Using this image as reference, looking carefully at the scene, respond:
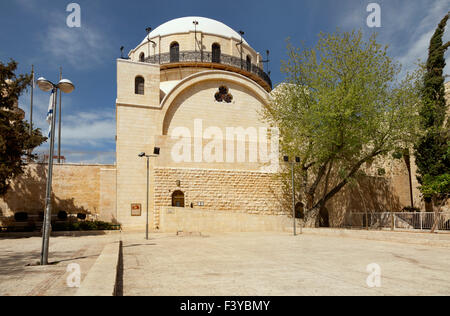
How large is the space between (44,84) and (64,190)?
13.9 meters

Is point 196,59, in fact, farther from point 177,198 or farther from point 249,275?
point 249,275

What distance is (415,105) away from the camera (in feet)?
56.5

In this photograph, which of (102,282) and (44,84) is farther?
(44,84)

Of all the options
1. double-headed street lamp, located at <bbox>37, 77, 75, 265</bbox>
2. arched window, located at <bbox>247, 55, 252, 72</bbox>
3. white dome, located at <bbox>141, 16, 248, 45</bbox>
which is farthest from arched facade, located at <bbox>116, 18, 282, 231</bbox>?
double-headed street lamp, located at <bbox>37, 77, 75, 265</bbox>

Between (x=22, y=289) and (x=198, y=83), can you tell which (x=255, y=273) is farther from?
(x=198, y=83)

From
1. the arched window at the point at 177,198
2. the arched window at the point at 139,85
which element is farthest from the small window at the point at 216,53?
the arched window at the point at 177,198

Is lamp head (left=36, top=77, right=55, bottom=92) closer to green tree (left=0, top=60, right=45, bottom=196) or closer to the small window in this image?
green tree (left=0, top=60, right=45, bottom=196)

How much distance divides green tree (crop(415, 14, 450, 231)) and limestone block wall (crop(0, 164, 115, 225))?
18038 millimetres

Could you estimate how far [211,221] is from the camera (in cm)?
1828

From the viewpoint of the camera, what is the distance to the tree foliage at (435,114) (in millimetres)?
17609

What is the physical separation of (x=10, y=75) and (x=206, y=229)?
12109mm

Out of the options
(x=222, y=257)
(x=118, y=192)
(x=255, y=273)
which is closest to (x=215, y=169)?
(x=118, y=192)

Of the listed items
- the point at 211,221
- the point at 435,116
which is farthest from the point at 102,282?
the point at 435,116

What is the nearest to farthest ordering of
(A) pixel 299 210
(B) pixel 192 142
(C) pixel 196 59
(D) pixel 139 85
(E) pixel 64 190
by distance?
1. (E) pixel 64 190
2. (B) pixel 192 142
3. (D) pixel 139 85
4. (A) pixel 299 210
5. (C) pixel 196 59
